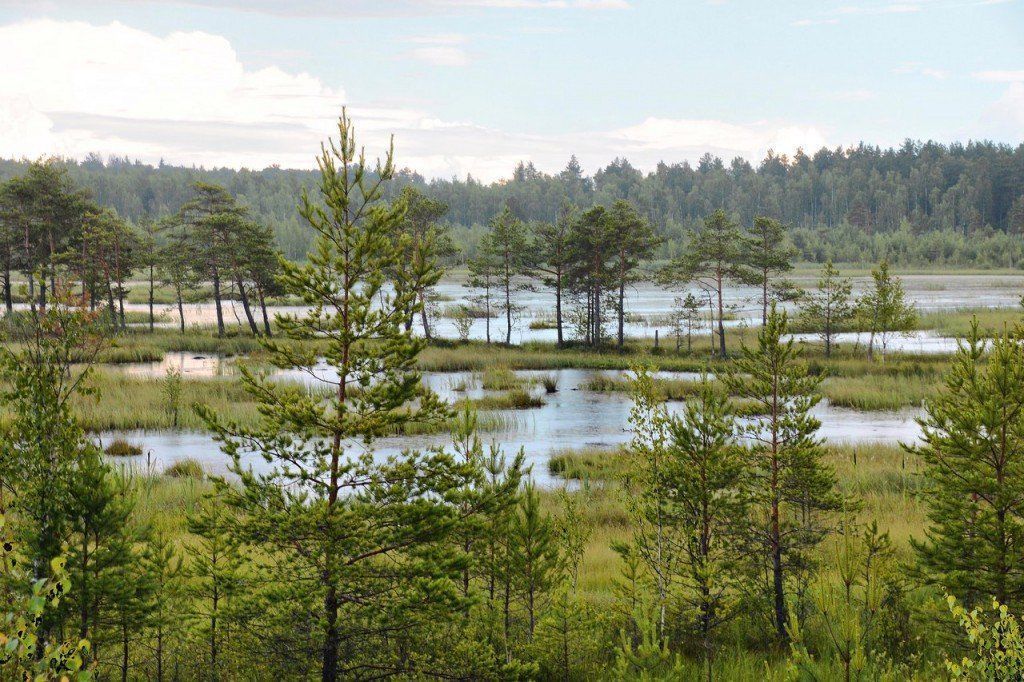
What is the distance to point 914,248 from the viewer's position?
136 meters

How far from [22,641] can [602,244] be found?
51.3 meters

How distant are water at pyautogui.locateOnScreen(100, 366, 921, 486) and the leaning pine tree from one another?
15.5 metres

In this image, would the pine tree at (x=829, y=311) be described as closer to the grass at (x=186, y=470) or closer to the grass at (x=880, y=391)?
the grass at (x=880, y=391)

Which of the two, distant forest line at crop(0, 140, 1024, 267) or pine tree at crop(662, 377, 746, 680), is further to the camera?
distant forest line at crop(0, 140, 1024, 267)

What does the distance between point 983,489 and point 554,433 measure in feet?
73.4

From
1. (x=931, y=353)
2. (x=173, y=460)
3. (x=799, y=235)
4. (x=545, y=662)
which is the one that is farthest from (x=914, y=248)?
(x=545, y=662)

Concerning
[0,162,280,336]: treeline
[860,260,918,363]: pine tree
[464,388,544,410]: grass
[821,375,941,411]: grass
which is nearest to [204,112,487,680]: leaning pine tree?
[464,388,544,410]: grass

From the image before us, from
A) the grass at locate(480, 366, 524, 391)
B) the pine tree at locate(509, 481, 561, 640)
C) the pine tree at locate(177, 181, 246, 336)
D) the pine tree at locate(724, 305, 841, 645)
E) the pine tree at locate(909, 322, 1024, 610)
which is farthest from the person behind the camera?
the pine tree at locate(177, 181, 246, 336)

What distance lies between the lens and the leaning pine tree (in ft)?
26.3

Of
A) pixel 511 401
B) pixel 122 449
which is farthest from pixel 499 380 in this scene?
pixel 122 449

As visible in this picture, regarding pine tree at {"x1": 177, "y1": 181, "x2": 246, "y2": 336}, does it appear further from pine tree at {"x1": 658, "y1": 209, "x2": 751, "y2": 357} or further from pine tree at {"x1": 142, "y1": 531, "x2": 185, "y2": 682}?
pine tree at {"x1": 142, "y1": 531, "x2": 185, "y2": 682}

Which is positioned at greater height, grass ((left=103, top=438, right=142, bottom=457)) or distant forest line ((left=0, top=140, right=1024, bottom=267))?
distant forest line ((left=0, top=140, right=1024, bottom=267))

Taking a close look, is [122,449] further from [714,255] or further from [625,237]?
[714,255]

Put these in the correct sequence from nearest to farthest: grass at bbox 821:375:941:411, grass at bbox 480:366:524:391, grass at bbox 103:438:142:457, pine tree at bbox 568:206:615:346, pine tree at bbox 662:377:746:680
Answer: pine tree at bbox 662:377:746:680 < grass at bbox 103:438:142:457 < grass at bbox 821:375:941:411 < grass at bbox 480:366:524:391 < pine tree at bbox 568:206:615:346
